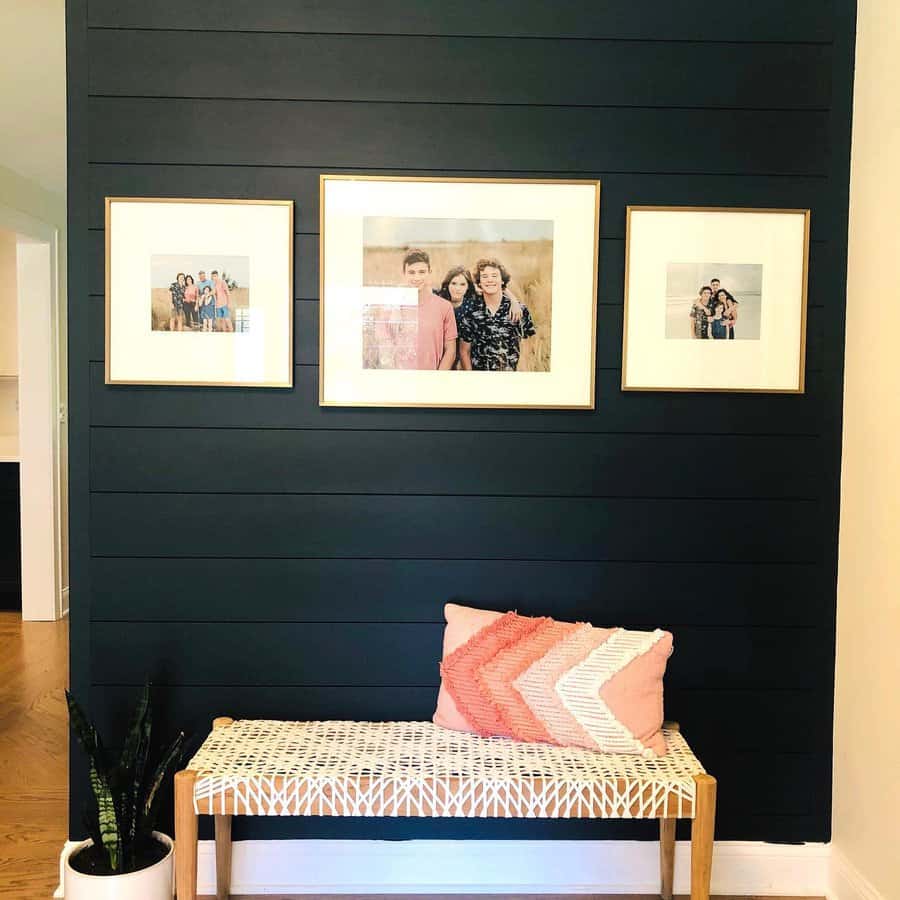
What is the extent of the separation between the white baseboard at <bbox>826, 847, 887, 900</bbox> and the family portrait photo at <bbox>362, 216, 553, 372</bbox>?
1.61 metres

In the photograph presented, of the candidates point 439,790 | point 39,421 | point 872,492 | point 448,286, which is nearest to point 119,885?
point 439,790

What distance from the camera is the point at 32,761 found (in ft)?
10.3

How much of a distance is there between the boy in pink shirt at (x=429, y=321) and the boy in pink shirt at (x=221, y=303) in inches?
18.1

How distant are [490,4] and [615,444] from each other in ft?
3.84

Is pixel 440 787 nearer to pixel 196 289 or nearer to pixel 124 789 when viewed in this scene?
pixel 124 789

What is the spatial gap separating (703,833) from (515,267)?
1404mm

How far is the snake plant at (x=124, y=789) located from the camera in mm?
2023

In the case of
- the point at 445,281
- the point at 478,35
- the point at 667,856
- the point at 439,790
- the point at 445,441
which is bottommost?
the point at 667,856

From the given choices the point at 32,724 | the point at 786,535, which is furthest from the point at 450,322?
the point at 32,724

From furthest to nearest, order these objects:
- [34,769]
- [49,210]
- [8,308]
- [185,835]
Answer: [8,308] → [49,210] → [34,769] → [185,835]

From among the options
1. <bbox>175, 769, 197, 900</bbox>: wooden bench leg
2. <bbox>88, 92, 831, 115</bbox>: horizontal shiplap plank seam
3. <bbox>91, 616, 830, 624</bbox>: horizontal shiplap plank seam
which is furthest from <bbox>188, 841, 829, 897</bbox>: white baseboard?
<bbox>88, 92, 831, 115</bbox>: horizontal shiplap plank seam

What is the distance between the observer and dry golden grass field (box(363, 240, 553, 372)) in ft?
7.43

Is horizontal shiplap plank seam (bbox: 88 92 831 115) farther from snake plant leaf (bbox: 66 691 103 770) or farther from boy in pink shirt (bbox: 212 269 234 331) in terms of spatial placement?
snake plant leaf (bbox: 66 691 103 770)

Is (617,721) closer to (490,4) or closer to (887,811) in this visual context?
(887,811)
